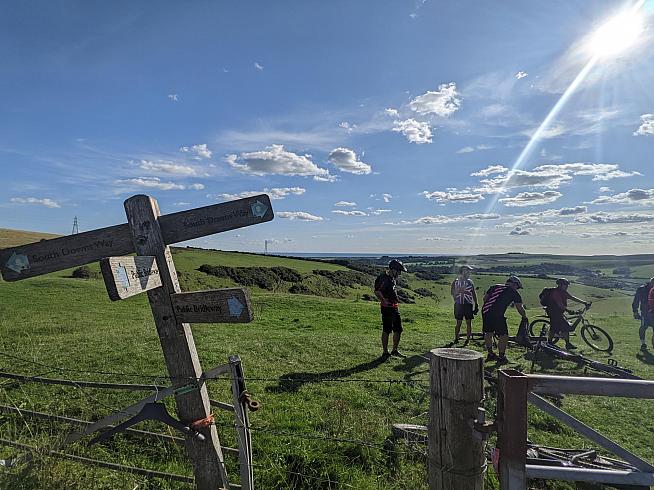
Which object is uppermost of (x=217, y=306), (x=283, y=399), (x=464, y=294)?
(x=217, y=306)

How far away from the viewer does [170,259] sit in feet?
11.0

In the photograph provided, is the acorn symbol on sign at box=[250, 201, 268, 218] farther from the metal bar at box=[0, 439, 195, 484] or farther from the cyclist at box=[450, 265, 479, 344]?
the cyclist at box=[450, 265, 479, 344]

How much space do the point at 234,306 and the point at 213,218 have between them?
851 millimetres

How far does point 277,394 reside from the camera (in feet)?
23.4

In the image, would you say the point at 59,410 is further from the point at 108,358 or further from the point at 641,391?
the point at 641,391

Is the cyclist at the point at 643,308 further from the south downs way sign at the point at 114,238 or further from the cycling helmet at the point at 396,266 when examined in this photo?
the south downs way sign at the point at 114,238

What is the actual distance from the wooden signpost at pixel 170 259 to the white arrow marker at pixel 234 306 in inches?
9.6

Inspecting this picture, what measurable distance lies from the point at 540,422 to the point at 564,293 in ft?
22.9

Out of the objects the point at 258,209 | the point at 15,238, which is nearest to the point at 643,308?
the point at 258,209

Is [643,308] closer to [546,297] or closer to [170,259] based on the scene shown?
[546,297]

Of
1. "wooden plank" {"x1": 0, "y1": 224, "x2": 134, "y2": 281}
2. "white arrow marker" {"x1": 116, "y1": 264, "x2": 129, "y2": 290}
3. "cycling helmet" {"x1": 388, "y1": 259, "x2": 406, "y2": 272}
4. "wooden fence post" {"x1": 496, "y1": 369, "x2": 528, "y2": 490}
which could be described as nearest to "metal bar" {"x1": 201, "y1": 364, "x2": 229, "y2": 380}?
"white arrow marker" {"x1": 116, "y1": 264, "x2": 129, "y2": 290}

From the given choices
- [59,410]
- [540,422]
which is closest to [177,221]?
[59,410]

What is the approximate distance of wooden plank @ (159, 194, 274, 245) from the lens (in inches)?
132

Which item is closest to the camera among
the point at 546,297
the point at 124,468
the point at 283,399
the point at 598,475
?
the point at 598,475
